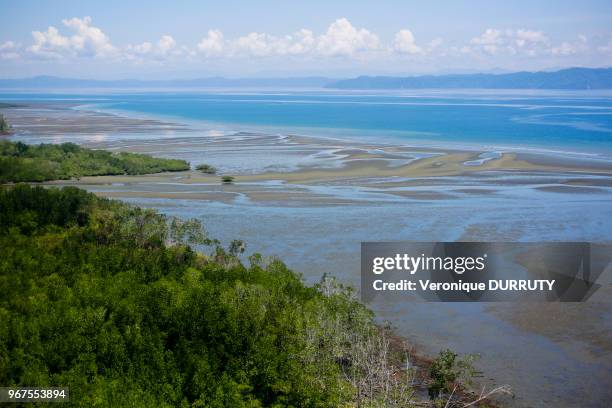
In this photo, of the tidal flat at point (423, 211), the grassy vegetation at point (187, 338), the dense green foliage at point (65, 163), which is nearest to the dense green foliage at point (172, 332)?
the grassy vegetation at point (187, 338)

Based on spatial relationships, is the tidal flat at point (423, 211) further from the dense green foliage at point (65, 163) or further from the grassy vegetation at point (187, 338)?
the grassy vegetation at point (187, 338)

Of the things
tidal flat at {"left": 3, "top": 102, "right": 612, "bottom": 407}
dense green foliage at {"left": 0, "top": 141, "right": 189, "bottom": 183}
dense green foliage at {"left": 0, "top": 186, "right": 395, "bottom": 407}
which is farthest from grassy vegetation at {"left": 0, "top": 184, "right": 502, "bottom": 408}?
dense green foliage at {"left": 0, "top": 141, "right": 189, "bottom": 183}

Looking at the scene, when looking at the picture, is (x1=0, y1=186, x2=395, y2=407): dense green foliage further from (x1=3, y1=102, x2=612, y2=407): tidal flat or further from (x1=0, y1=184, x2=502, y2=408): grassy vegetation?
(x1=3, y1=102, x2=612, y2=407): tidal flat

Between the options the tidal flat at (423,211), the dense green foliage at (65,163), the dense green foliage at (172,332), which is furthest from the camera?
the dense green foliage at (65,163)

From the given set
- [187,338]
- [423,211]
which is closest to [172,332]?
[187,338]

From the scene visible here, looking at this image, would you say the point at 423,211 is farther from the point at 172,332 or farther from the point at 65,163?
the point at 65,163

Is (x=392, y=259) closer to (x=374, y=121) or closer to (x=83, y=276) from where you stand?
(x=83, y=276)
